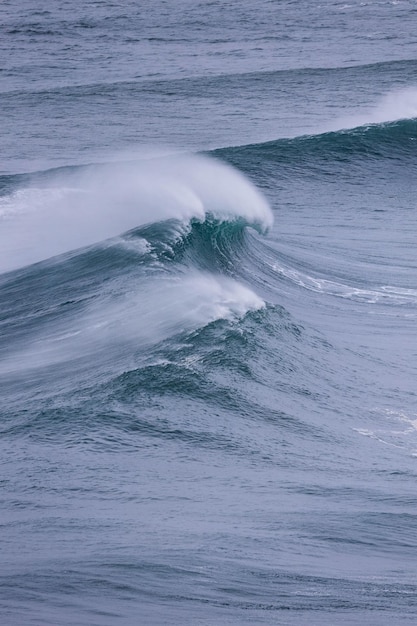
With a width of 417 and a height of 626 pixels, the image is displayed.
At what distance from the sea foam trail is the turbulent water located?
0.29ft

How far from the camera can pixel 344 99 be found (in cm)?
3634

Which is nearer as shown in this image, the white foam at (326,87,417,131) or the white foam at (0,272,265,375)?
the white foam at (0,272,265,375)

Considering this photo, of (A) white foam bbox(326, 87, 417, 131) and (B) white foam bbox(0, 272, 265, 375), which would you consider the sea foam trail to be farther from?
(A) white foam bbox(326, 87, 417, 131)

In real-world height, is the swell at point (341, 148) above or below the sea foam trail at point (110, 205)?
above

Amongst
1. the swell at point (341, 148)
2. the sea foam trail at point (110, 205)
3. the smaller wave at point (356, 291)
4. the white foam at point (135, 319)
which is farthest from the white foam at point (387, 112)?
the white foam at point (135, 319)

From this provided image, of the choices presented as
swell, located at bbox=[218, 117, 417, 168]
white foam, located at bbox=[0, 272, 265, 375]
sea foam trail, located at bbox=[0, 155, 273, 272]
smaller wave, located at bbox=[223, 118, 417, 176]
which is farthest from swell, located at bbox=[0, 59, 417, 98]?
white foam, located at bbox=[0, 272, 265, 375]

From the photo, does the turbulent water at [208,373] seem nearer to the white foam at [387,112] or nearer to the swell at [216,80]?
the white foam at [387,112]

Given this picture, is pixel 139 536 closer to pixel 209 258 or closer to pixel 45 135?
pixel 209 258

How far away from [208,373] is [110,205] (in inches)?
406

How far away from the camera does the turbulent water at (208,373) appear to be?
8164mm

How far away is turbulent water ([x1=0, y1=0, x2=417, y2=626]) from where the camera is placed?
8.16m

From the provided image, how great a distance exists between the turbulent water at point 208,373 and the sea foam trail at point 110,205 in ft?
0.29

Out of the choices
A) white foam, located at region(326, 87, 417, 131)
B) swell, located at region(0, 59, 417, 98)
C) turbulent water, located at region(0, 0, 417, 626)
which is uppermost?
swell, located at region(0, 59, 417, 98)

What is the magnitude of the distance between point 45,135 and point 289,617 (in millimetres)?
25737
